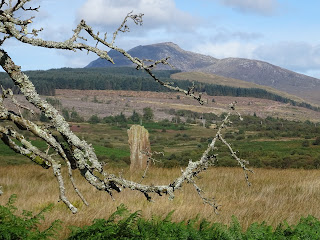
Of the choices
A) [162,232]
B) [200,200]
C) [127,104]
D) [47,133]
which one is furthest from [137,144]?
[127,104]

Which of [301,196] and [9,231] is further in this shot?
[301,196]

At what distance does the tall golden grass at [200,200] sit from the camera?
7.93m

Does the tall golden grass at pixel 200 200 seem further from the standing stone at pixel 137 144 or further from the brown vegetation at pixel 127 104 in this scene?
the brown vegetation at pixel 127 104

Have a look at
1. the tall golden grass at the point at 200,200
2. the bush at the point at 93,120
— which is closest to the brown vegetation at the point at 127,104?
the bush at the point at 93,120

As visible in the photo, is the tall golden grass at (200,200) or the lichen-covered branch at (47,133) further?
the tall golden grass at (200,200)

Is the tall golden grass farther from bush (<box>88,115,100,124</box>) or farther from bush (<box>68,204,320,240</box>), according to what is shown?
bush (<box>88,115,100,124</box>)

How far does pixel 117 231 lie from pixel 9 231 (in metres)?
1.25

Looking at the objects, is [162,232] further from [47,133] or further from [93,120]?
[93,120]

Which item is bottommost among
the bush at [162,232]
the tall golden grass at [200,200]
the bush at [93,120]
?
the bush at [93,120]

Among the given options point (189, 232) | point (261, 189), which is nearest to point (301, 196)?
point (261, 189)

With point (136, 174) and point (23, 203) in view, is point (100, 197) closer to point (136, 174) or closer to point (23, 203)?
point (23, 203)

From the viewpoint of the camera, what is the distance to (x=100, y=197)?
10031mm

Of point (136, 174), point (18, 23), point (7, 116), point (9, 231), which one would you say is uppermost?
point (18, 23)

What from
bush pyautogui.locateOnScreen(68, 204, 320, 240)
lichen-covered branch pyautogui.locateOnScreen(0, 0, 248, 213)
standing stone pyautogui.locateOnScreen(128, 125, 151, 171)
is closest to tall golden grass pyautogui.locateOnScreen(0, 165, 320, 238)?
bush pyautogui.locateOnScreen(68, 204, 320, 240)
